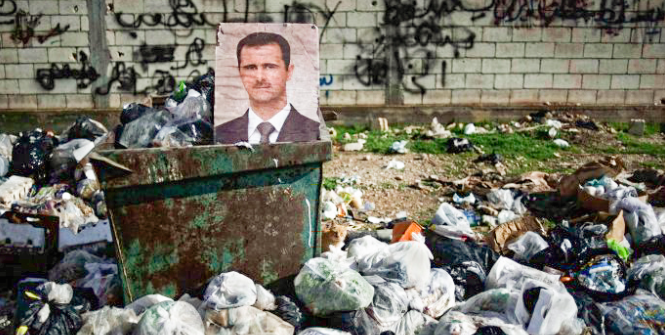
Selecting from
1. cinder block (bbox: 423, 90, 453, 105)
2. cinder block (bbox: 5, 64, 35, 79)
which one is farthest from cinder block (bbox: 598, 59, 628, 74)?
cinder block (bbox: 5, 64, 35, 79)

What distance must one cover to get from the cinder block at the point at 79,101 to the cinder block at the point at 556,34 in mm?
6639

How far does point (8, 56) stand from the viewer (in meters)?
7.71

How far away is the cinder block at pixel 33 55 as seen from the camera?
7727 millimetres

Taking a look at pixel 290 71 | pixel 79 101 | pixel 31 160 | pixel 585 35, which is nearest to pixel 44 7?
pixel 79 101

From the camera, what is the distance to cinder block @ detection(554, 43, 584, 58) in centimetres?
820

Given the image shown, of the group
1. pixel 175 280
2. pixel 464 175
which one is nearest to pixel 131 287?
pixel 175 280

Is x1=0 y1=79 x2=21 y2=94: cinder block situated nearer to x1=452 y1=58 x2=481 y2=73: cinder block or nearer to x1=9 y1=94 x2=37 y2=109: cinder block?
x1=9 y1=94 x2=37 y2=109: cinder block

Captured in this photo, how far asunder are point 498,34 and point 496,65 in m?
0.44

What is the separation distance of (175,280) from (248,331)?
476 mm

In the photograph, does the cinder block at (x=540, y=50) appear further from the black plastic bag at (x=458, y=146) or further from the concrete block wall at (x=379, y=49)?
the black plastic bag at (x=458, y=146)

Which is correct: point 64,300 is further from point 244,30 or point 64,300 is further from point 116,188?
point 244,30

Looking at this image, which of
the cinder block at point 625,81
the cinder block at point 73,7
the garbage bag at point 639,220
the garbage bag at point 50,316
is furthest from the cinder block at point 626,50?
the garbage bag at point 50,316

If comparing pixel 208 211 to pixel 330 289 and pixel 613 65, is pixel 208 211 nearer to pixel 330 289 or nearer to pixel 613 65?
pixel 330 289

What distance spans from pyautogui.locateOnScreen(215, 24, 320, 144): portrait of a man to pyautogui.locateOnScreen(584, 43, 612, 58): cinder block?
6698mm
